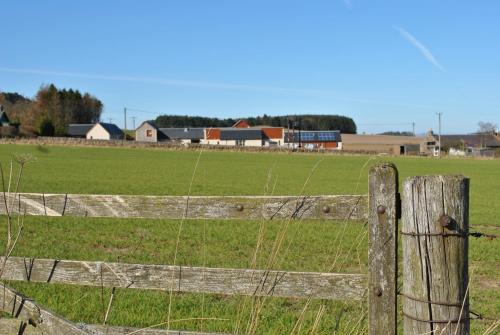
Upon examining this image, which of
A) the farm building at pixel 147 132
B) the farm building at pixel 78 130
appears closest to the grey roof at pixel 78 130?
the farm building at pixel 78 130

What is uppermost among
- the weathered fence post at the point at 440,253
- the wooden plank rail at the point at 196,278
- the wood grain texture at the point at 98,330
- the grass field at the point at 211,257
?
the weathered fence post at the point at 440,253

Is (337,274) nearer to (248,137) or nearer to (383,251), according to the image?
(383,251)

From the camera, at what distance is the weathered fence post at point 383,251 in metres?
2.73

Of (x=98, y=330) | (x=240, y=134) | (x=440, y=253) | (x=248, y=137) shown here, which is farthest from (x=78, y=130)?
(x=440, y=253)

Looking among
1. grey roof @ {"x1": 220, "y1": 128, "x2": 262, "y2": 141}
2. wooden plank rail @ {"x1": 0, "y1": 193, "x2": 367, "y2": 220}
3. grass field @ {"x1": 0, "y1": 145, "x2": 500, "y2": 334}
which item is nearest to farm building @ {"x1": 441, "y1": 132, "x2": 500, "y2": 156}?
grey roof @ {"x1": 220, "y1": 128, "x2": 262, "y2": 141}

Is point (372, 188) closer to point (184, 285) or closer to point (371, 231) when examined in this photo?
point (371, 231)

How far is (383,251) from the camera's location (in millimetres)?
2736

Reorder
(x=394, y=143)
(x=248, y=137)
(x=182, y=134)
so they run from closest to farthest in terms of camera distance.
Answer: (x=248, y=137)
(x=182, y=134)
(x=394, y=143)

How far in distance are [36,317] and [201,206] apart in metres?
1.07

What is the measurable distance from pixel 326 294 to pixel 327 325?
289 cm

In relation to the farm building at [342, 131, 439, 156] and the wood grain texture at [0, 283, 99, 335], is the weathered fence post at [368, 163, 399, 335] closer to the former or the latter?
the wood grain texture at [0, 283, 99, 335]

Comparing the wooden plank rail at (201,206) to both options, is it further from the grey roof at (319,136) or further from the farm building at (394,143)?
the grey roof at (319,136)

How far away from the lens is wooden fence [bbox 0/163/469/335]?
8.26ft

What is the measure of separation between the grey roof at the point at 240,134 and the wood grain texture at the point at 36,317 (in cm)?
12733
